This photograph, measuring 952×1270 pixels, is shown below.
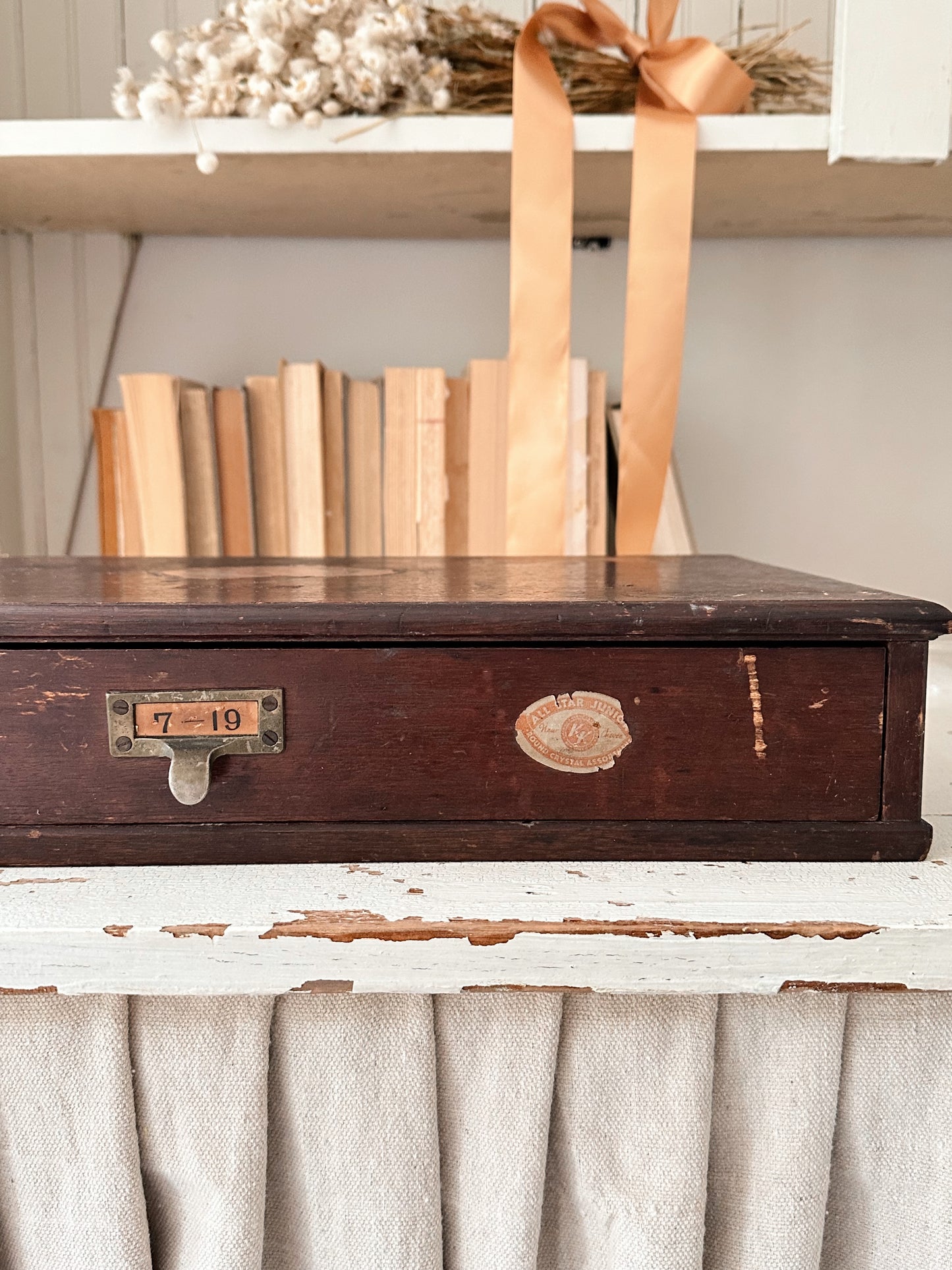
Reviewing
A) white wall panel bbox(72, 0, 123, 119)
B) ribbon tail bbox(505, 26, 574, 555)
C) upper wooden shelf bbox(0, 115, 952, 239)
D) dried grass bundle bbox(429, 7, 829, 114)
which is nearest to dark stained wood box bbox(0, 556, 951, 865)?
ribbon tail bbox(505, 26, 574, 555)

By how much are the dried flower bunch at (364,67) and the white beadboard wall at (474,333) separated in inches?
10.3

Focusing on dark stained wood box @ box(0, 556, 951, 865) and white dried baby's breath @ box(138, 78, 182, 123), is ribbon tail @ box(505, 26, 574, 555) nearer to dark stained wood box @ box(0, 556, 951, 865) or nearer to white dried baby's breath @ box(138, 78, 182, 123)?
white dried baby's breath @ box(138, 78, 182, 123)

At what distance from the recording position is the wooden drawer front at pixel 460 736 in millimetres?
521

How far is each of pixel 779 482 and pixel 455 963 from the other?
3.02 feet

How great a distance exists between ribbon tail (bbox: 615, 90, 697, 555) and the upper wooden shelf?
1.1 inches

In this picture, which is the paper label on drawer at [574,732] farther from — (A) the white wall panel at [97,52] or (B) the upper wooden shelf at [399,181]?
(A) the white wall panel at [97,52]

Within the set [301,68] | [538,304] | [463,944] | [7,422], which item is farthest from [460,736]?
[7,422]

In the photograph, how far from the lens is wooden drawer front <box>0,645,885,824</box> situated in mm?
521

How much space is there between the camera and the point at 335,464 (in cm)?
101

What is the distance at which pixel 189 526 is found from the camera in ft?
3.32

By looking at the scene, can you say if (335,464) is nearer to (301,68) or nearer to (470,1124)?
(301,68)

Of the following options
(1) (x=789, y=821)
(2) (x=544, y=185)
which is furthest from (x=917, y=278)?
(1) (x=789, y=821)

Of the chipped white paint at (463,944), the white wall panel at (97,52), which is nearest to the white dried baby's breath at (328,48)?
the white wall panel at (97,52)

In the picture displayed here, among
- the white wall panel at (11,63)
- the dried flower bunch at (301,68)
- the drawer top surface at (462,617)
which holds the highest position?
the white wall panel at (11,63)
